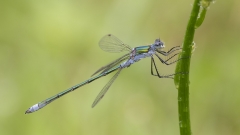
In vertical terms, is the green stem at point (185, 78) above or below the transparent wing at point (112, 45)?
below

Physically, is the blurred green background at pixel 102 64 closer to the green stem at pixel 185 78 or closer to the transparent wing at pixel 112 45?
the transparent wing at pixel 112 45

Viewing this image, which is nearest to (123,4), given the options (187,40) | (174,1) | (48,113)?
(174,1)

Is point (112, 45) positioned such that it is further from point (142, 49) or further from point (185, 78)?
point (185, 78)

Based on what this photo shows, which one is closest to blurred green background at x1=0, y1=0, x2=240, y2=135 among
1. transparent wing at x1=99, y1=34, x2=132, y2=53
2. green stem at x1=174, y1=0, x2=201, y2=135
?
transparent wing at x1=99, y1=34, x2=132, y2=53

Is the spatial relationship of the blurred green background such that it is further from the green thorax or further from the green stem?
the green stem

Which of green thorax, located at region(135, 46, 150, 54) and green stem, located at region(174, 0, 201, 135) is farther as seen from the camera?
green thorax, located at region(135, 46, 150, 54)

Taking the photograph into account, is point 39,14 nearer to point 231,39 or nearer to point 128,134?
point 128,134

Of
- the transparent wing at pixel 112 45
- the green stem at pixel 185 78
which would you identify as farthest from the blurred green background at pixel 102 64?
the green stem at pixel 185 78

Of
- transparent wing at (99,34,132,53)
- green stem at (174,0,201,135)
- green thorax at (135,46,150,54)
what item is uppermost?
transparent wing at (99,34,132,53)

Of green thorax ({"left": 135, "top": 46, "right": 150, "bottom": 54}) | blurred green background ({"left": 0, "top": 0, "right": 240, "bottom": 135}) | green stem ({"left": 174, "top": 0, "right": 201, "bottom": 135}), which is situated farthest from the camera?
blurred green background ({"left": 0, "top": 0, "right": 240, "bottom": 135})
